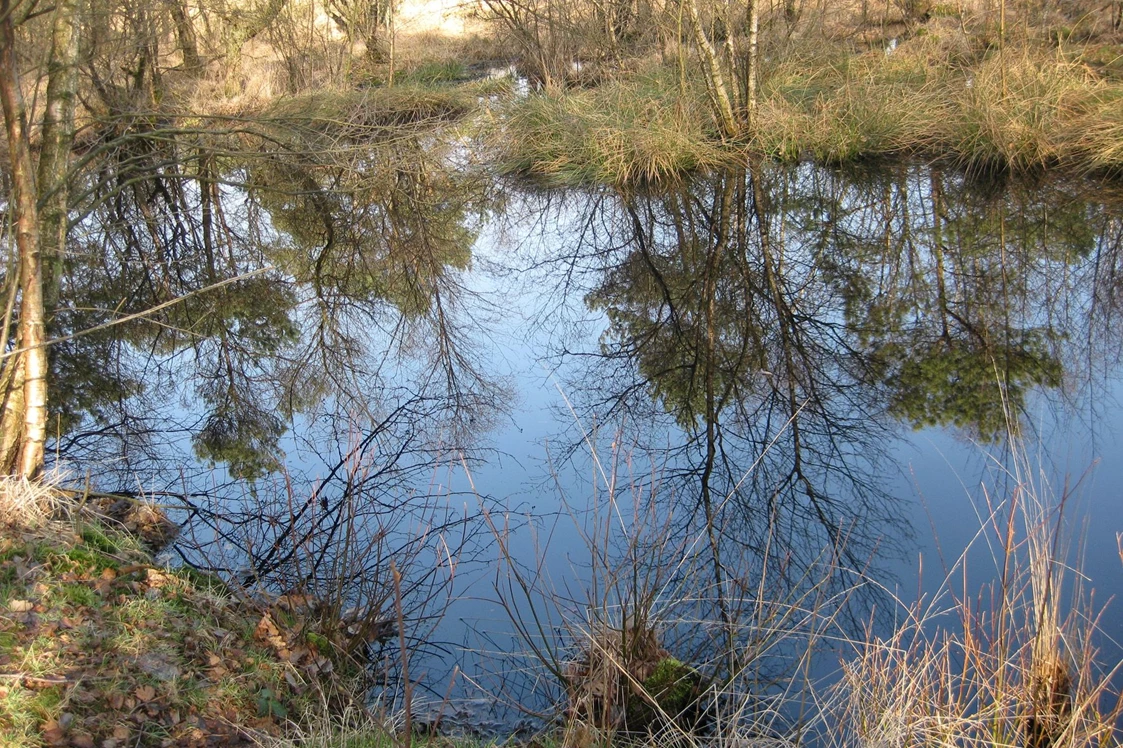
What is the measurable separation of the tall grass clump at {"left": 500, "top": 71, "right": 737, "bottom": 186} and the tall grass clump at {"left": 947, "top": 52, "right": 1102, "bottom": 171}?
8.79 feet

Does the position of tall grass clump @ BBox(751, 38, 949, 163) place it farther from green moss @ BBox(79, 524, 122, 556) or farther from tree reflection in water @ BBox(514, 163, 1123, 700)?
green moss @ BBox(79, 524, 122, 556)

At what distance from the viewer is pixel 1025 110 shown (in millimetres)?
9367

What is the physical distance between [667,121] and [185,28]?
641 centimetres

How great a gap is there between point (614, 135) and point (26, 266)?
7308 millimetres

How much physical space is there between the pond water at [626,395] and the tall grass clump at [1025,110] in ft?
1.29

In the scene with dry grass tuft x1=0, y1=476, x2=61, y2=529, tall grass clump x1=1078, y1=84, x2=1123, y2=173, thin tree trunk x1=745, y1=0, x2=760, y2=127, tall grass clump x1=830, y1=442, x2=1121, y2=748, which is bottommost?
tall grass clump x1=830, y1=442, x2=1121, y2=748

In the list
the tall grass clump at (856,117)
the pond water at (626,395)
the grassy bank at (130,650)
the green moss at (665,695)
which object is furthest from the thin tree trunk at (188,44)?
the green moss at (665,695)

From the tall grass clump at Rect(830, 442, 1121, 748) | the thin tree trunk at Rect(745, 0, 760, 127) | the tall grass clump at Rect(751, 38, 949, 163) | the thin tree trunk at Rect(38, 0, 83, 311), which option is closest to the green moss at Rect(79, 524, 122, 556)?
the thin tree trunk at Rect(38, 0, 83, 311)

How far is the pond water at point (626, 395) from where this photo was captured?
3910mm

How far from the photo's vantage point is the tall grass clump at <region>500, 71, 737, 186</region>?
10734mm

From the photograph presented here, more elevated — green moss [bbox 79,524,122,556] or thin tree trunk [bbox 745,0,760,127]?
thin tree trunk [bbox 745,0,760,127]

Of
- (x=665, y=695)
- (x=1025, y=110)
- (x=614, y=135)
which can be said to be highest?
(x=614, y=135)

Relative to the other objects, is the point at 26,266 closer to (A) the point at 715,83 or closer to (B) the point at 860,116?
(A) the point at 715,83

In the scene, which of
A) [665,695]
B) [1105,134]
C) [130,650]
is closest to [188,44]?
[1105,134]
